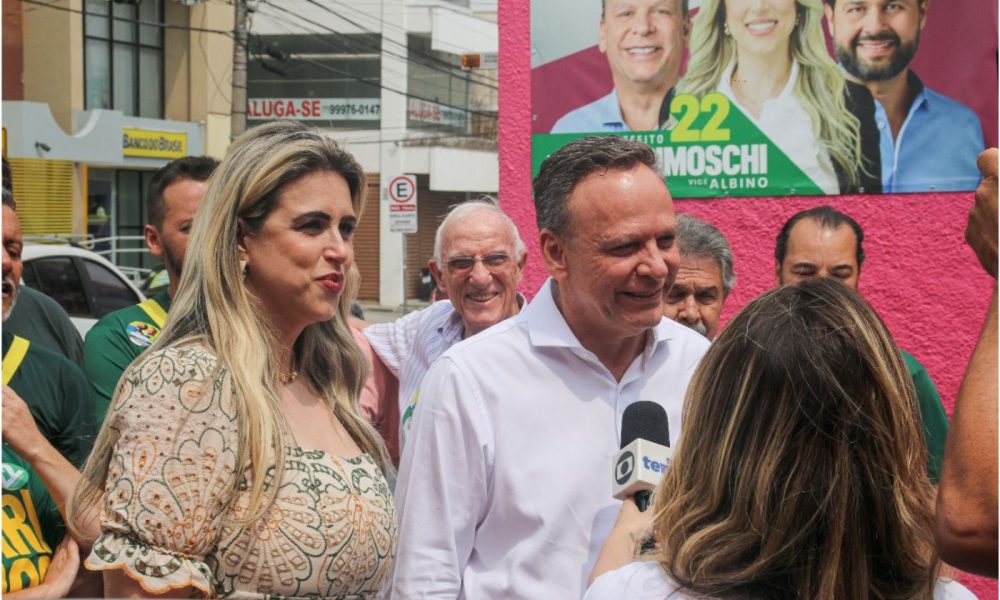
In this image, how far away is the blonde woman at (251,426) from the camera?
6.88 feet

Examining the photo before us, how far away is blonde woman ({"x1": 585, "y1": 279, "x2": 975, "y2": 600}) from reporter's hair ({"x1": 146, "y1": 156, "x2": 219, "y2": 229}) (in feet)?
9.72

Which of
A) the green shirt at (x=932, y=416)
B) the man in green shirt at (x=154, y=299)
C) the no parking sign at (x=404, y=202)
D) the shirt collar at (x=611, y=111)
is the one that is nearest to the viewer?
the green shirt at (x=932, y=416)

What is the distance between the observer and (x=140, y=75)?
28.0m

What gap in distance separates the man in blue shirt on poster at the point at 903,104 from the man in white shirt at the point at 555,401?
2053 mm

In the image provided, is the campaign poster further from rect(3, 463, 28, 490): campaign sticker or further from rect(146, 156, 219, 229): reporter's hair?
rect(3, 463, 28, 490): campaign sticker

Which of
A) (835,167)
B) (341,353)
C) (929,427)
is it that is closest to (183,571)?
(341,353)

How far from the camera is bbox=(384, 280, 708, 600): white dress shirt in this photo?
250 cm

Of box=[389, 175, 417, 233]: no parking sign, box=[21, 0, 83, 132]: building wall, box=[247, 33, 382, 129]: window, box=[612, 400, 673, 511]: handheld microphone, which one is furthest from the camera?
box=[247, 33, 382, 129]: window

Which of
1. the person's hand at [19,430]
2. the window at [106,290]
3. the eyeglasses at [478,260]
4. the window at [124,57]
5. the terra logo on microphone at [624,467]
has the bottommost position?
the window at [106,290]

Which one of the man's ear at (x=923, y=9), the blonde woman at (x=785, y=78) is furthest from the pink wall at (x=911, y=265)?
the man's ear at (x=923, y=9)

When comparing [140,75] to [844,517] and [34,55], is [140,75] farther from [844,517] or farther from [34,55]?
[844,517]

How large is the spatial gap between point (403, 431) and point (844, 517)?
234 cm

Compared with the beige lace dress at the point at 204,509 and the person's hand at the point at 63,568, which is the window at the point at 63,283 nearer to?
the person's hand at the point at 63,568

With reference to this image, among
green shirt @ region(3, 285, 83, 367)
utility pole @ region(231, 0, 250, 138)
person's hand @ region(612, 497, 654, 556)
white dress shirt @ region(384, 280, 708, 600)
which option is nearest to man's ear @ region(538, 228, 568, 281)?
white dress shirt @ region(384, 280, 708, 600)
